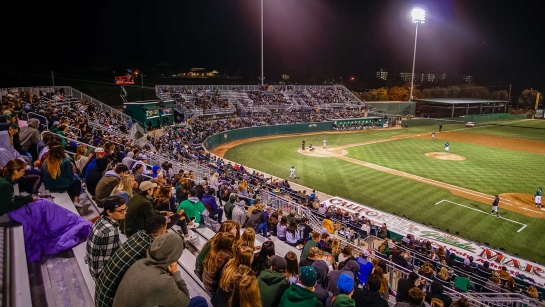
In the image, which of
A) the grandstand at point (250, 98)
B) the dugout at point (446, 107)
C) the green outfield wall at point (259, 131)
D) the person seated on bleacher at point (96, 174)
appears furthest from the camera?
the dugout at point (446, 107)

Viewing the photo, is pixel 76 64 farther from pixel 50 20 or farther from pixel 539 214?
pixel 539 214

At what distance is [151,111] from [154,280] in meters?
34.6

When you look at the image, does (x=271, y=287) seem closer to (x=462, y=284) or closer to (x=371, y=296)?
(x=371, y=296)

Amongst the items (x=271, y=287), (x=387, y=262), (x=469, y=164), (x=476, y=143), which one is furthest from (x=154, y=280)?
(x=476, y=143)

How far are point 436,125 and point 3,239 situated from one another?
6963cm

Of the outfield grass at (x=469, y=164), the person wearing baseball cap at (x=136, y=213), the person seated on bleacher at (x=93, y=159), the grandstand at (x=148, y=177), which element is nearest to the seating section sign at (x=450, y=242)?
the grandstand at (x=148, y=177)

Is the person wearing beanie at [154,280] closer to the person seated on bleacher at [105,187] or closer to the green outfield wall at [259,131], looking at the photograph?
the person seated on bleacher at [105,187]

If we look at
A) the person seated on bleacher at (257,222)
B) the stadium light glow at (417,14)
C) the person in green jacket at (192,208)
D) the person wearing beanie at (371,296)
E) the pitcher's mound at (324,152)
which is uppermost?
the stadium light glow at (417,14)

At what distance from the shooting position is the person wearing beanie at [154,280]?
311cm

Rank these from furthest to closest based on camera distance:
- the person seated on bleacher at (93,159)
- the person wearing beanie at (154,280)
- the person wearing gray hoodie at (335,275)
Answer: the person seated on bleacher at (93,159) → the person wearing gray hoodie at (335,275) → the person wearing beanie at (154,280)

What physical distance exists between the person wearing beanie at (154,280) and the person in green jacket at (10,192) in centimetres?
261

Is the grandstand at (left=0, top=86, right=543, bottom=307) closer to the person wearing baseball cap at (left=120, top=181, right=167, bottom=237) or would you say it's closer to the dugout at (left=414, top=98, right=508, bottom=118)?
the person wearing baseball cap at (left=120, top=181, right=167, bottom=237)

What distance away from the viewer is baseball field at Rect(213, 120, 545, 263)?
17.8 metres

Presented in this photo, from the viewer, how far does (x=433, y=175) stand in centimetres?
2703
